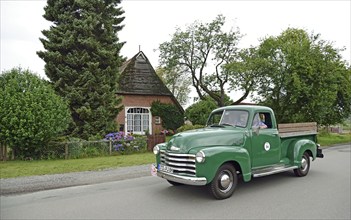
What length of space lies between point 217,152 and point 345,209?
2.73 metres

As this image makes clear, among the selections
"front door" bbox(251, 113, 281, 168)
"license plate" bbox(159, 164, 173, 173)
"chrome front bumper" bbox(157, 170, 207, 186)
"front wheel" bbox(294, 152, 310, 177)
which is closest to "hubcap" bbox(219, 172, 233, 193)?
"chrome front bumper" bbox(157, 170, 207, 186)

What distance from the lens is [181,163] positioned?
→ 6.39 meters

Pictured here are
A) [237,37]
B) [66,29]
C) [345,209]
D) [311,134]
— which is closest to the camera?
[345,209]

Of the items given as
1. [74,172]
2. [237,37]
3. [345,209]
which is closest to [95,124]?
[74,172]

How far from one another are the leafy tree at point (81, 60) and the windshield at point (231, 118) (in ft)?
32.7

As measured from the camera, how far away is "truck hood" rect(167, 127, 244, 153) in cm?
647

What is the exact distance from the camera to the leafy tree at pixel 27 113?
1193 cm

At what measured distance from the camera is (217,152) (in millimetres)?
6215

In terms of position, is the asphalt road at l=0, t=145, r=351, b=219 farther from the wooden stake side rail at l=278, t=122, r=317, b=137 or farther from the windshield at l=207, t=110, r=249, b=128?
the windshield at l=207, t=110, r=249, b=128

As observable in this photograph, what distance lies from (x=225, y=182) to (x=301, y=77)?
16050mm

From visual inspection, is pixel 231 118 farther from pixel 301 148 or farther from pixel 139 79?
pixel 139 79

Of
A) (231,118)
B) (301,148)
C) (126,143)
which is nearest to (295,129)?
(301,148)

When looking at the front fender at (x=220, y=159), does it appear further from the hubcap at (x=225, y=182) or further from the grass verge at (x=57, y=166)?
the grass verge at (x=57, y=166)

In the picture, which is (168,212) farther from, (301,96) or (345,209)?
(301,96)
